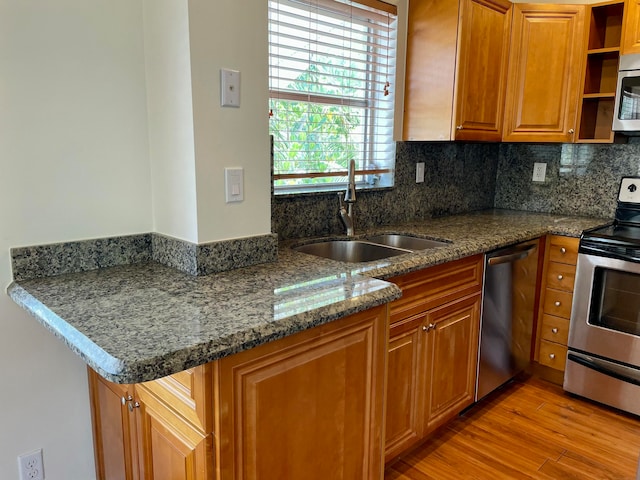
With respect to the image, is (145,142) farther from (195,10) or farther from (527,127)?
(527,127)

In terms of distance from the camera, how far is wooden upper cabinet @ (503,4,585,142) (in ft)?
8.52

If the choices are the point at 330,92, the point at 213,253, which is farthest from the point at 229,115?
the point at 330,92

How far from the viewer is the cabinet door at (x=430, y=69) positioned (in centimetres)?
234

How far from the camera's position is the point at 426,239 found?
2271 mm

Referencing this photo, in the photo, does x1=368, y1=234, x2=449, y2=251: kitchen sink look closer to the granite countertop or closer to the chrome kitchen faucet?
the chrome kitchen faucet

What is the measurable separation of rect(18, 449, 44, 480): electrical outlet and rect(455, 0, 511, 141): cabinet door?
86.0 inches

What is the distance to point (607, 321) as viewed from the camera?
235 cm

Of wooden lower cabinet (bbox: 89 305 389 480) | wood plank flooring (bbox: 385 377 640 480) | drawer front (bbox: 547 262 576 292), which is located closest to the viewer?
wooden lower cabinet (bbox: 89 305 389 480)

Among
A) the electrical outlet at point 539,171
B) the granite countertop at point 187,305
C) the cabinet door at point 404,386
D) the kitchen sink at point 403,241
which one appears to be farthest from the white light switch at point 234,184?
the electrical outlet at point 539,171

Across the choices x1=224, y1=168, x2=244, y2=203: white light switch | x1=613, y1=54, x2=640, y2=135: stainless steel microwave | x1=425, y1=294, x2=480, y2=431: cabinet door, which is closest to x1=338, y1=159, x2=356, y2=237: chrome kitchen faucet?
x1=425, y1=294, x2=480, y2=431: cabinet door

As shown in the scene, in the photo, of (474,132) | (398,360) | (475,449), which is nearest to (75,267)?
(398,360)

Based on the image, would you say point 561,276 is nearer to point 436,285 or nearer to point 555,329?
point 555,329

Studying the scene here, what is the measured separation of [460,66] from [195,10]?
1411mm

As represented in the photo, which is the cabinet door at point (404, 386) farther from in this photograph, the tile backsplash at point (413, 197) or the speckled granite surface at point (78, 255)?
the speckled granite surface at point (78, 255)
